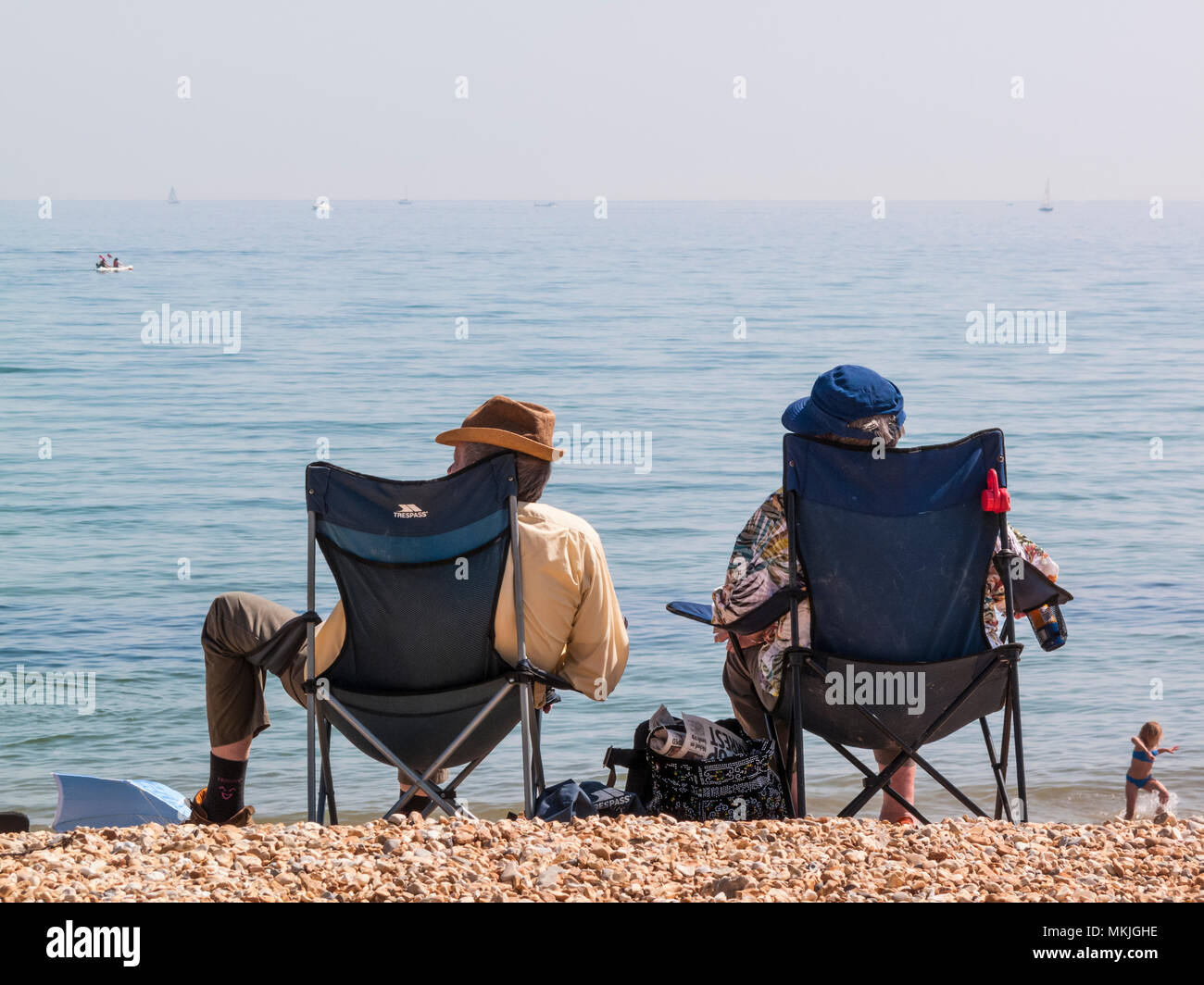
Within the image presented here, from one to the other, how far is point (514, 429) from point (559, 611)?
484 mm

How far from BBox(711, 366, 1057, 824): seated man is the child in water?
78.3 inches

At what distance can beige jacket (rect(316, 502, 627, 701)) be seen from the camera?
378 cm

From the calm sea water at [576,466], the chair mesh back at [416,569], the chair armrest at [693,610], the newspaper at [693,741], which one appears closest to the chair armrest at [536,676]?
the chair mesh back at [416,569]

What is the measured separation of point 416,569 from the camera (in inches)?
148

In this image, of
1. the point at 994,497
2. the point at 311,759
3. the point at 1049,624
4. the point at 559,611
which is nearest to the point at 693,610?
A: the point at 559,611

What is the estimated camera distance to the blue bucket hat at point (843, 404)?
379 centimetres

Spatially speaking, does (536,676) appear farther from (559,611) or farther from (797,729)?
(797,729)

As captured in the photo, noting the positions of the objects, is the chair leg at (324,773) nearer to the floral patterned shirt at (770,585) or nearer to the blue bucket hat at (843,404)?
the floral patterned shirt at (770,585)

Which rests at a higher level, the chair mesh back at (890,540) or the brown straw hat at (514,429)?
the brown straw hat at (514,429)

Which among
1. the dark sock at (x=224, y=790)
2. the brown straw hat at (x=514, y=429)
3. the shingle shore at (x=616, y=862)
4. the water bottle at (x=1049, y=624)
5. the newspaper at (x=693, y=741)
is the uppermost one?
the brown straw hat at (x=514, y=429)

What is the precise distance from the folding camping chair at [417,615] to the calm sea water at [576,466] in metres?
2.08

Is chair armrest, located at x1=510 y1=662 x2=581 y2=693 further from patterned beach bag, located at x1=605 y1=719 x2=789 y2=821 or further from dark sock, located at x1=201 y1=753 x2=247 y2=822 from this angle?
dark sock, located at x1=201 y1=753 x2=247 y2=822

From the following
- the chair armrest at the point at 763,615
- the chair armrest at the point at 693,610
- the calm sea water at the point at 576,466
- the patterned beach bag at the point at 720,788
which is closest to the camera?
the patterned beach bag at the point at 720,788
